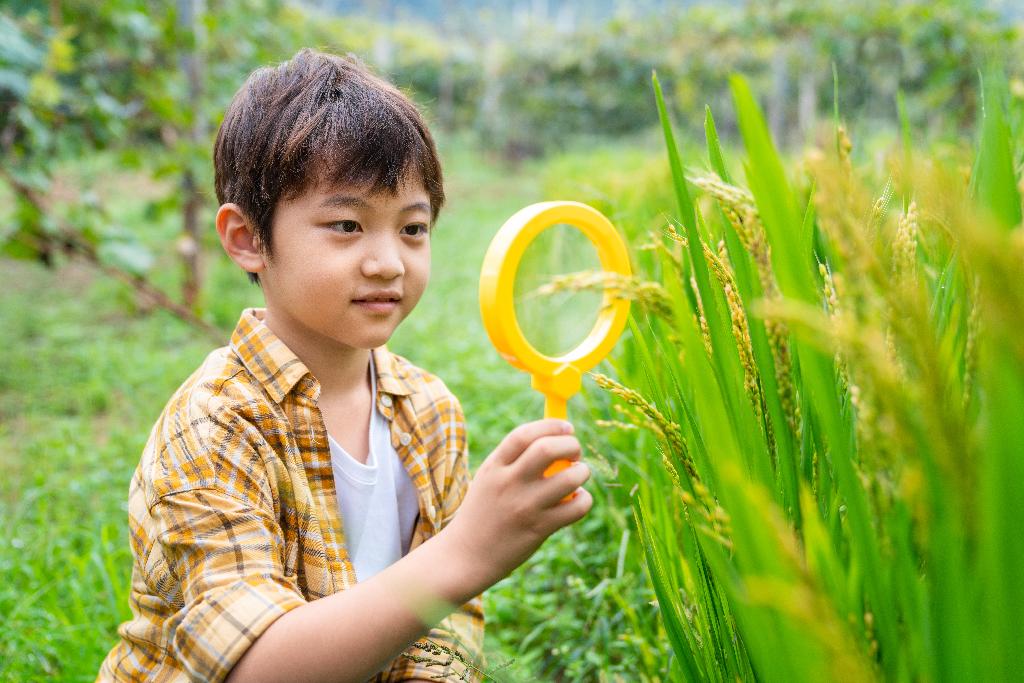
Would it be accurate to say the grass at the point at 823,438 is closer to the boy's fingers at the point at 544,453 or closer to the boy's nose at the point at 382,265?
the boy's fingers at the point at 544,453

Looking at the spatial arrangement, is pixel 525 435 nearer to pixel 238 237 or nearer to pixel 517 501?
pixel 517 501

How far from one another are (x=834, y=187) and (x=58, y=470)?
2620mm

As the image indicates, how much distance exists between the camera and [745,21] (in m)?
10.8

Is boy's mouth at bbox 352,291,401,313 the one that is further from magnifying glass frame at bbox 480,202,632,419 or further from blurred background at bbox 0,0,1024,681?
magnifying glass frame at bbox 480,202,632,419

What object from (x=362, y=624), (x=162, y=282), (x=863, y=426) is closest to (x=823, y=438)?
(x=863, y=426)

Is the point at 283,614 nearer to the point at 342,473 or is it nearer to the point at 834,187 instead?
the point at 342,473

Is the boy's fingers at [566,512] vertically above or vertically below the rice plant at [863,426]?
below

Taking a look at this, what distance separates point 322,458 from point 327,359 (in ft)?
0.53

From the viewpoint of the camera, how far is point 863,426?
524mm

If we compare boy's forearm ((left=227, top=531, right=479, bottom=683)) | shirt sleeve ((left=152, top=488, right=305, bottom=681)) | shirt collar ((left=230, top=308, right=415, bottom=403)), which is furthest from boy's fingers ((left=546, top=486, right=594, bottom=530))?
shirt collar ((left=230, top=308, right=415, bottom=403))

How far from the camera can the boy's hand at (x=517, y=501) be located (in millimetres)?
844

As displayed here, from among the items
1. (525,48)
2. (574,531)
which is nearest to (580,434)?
(574,531)

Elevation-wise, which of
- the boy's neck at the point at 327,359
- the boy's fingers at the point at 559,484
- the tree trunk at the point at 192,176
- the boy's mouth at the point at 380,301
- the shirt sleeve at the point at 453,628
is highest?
the tree trunk at the point at 192,176

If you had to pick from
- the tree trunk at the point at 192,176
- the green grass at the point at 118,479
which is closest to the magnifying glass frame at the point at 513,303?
the green grass at the point at 118,479
